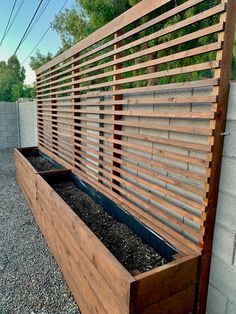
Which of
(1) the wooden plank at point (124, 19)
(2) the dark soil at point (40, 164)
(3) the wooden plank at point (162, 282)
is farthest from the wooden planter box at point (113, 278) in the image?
(2) the dark soil at point (40, 164)

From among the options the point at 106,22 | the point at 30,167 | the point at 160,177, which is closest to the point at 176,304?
the point at 160,177

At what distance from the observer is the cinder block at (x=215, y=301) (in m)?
1.30

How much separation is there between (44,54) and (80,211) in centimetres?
1141

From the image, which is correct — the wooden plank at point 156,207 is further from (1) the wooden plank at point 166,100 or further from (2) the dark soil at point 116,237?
(1) the wooden plank at point 166,100

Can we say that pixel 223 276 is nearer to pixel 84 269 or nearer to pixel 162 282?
pixel 162 282

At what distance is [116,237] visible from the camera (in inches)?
72.4

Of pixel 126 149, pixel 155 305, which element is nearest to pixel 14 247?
pixel 126 149

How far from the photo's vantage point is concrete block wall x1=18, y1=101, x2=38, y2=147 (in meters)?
6.21

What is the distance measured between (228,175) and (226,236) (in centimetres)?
32

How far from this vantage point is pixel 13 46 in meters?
10.4

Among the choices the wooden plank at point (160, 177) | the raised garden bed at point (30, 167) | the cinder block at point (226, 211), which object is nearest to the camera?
the cinder block at point (226, 211)

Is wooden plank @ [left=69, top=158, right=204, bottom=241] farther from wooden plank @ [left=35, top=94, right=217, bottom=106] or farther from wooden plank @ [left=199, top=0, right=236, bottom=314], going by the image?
wooden plank @ [left=35, top=94, right=217, bottom=106]

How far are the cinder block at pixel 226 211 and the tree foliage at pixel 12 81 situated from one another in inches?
698

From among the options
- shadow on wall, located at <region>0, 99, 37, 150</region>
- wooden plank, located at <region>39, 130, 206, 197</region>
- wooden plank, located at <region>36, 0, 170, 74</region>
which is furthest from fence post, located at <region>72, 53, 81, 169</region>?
shadow on wall, located at <region>0, 99, 37, 150</region>
